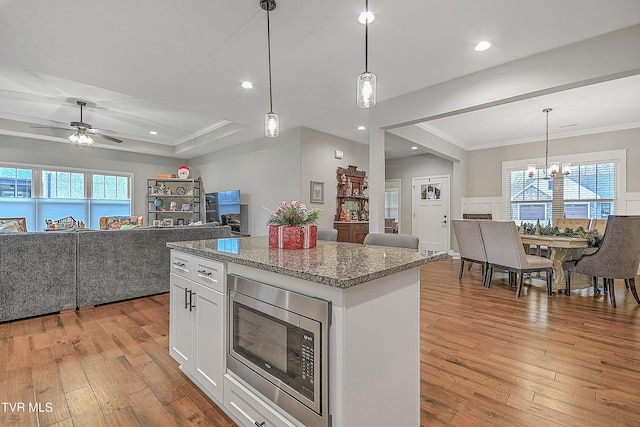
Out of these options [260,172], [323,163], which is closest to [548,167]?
[323,163]

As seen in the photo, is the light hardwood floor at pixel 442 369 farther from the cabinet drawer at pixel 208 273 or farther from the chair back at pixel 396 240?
the chair back at pixel 396 240

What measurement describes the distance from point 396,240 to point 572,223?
5.00 meters

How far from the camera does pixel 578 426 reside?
5.02 ft

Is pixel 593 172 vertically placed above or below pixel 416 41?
below

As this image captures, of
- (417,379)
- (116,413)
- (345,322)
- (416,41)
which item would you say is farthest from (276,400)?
(416,41)

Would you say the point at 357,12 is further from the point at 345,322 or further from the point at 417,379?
the point at 417,379

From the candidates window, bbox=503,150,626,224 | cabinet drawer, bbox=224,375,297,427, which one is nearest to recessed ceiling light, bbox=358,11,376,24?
cabinet drawer, bbox=224,375,297,427

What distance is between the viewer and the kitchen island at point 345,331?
3.58ft

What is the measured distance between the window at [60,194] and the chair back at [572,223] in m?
9.47

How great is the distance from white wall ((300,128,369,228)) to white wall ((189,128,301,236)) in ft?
→ 0.47

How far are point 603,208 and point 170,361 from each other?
7337mm

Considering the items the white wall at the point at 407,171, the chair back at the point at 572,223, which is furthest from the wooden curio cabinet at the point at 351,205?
the chair back at the point at 572,223

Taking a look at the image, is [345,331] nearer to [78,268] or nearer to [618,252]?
[78,268]

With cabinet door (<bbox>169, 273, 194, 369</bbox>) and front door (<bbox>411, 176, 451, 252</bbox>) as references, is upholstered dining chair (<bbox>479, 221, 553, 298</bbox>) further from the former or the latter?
cabinet door (<bbox>169, 273, 194, 369</bbox>)
